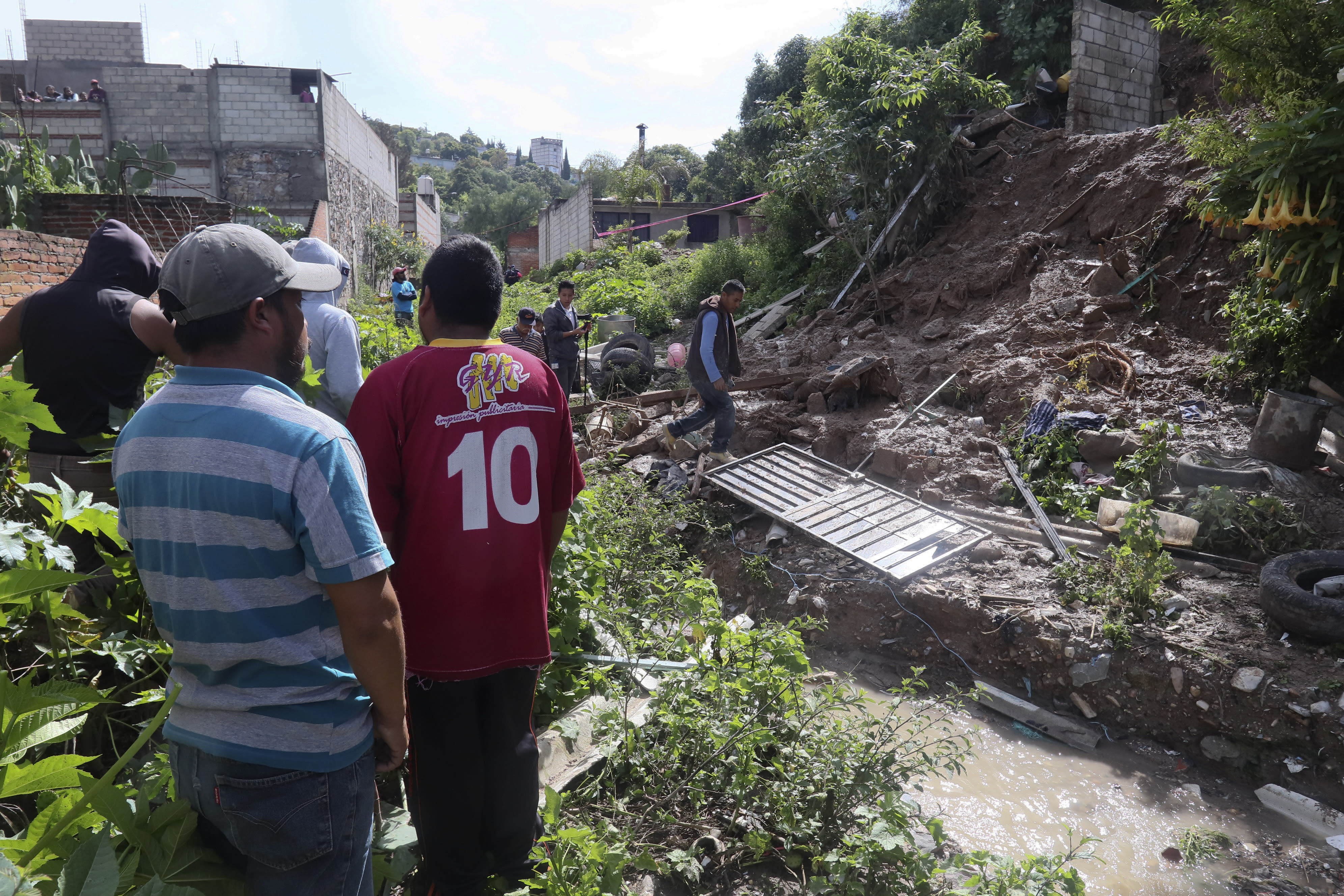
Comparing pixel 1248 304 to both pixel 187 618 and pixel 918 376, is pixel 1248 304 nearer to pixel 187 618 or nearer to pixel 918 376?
pixel 918 376

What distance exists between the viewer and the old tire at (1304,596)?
4.04 meters

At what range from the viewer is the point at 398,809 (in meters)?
2.33

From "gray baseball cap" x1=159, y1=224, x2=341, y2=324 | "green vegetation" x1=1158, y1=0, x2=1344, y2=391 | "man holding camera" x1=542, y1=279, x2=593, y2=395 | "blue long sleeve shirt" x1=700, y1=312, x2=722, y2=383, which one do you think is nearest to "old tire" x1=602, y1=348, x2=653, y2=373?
"man holding camera" x1=542, y1=279, x2=593, y2=395

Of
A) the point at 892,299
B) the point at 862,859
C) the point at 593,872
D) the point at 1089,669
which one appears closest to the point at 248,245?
the point at 593,872

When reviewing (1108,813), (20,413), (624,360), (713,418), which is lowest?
(1108,813)

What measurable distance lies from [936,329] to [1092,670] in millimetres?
5510

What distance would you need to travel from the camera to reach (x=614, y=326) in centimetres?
1260

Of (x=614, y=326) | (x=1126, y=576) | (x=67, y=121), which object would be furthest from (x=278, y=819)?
(x=67, y=121)

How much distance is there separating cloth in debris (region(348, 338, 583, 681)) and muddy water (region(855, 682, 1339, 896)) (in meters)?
2.14

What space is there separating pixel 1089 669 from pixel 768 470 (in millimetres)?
2987

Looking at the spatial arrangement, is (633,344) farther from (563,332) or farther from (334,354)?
(334,354)

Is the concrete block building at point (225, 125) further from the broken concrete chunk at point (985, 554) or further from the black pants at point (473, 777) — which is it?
the black pants at point (473, 777)

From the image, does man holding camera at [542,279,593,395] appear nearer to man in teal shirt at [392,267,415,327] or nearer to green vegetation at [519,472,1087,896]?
man in teal shirt at [392,267,415,327]

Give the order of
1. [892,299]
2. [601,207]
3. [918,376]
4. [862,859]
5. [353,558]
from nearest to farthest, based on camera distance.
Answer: [353,558] → [862,859] → [918,376] → [892,299] → [601,207]
